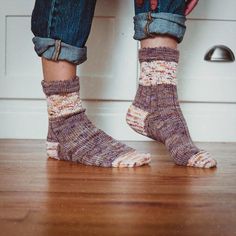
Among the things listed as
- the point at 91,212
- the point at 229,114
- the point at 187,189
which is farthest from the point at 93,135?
the point at 229,114

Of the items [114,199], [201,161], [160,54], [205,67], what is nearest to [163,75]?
[160,54]

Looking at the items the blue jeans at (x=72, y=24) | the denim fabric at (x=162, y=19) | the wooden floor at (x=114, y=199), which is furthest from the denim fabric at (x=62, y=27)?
the wooden floor at (x=114, y=199)

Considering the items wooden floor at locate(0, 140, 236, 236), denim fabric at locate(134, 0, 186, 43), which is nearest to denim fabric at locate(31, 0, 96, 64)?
denim fabric at locate(134, 0, 186, 43)

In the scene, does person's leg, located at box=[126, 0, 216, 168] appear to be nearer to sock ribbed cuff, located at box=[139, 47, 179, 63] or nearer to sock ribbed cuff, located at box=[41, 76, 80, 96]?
sock ribbed cuff, located at box=[139, 47, 179, 63]

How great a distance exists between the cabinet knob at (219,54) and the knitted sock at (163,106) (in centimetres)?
46

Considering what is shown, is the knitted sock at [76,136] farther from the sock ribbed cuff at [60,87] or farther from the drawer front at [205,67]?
the drawer front at [205,67]

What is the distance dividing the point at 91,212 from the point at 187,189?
0.63ft

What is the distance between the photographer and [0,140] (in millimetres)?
1353

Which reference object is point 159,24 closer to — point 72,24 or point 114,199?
point 72,24

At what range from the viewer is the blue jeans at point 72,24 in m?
0.85

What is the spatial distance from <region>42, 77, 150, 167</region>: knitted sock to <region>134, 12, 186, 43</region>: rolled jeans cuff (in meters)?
0.16

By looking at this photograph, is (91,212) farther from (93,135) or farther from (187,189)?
(93,135)

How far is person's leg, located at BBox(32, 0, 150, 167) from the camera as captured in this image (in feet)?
2.81

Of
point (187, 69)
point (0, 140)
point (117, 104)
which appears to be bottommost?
point (0, 140)
